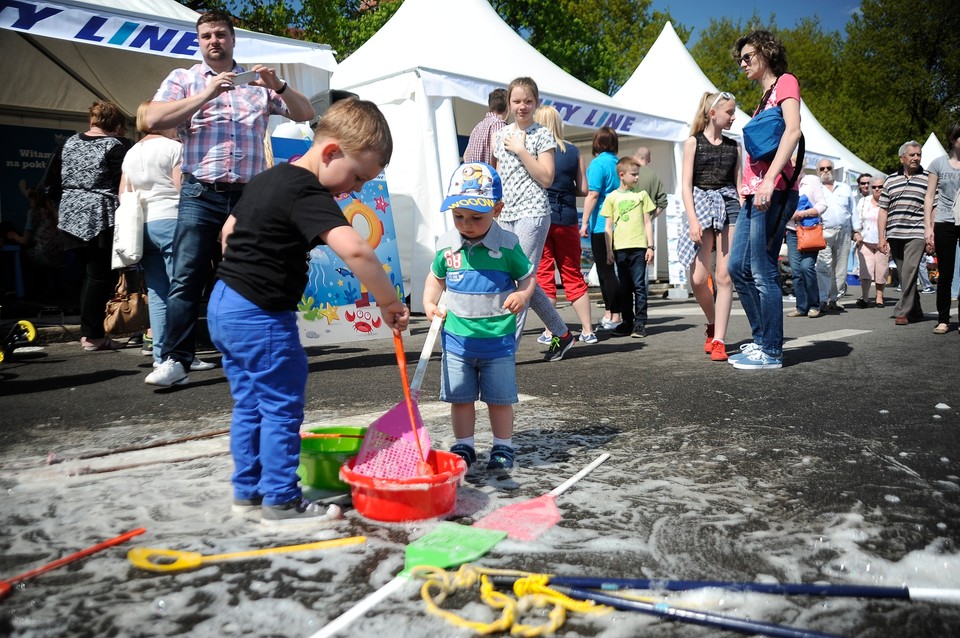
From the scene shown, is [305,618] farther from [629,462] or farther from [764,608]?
[629,462]

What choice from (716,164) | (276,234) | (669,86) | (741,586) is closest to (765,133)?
(716,164)

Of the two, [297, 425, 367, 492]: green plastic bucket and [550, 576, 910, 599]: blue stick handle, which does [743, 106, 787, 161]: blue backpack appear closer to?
[297, 425, 367, 492]: green plastic bucket

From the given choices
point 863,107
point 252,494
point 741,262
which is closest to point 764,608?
point 252,494

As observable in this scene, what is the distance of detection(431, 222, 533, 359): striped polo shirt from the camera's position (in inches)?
115

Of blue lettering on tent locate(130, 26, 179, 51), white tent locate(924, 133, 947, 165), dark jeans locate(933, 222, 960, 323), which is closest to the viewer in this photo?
blue lettering on tent locate(130, 26, 179, 51)

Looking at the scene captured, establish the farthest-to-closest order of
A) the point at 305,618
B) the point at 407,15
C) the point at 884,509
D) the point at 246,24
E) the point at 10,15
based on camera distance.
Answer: the point at 246,24
the point at 407,15
the point at 10,15
the point at 884,509
the point at 305,618

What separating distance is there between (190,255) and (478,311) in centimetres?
231

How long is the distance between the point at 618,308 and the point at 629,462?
4.99 metres

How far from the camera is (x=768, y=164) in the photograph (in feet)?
15.9

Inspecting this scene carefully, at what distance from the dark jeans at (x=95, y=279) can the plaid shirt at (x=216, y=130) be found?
1.97 meters

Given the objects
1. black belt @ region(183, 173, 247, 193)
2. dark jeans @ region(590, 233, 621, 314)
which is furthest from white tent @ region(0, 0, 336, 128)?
dark jeans @ region(590, 233, 621, 314)

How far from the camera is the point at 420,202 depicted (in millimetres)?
8945

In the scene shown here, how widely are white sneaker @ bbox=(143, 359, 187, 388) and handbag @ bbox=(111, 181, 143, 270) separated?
3.86ft

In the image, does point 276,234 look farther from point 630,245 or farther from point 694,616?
point 630,245
